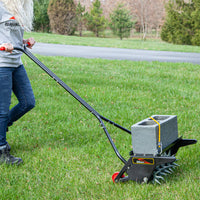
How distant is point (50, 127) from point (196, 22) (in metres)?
19.9

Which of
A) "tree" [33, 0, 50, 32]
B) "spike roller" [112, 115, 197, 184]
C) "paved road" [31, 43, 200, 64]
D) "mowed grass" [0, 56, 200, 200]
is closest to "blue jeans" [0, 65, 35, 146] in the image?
"mowed grass" [0, 56, 200, 200]

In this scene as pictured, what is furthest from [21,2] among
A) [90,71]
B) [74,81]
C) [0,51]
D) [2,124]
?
[90,71]

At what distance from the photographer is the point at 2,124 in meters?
3.41

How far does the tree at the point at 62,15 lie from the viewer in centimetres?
3262

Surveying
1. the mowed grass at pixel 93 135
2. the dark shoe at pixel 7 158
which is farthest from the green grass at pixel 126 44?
the dark shoe at pixel 7 158

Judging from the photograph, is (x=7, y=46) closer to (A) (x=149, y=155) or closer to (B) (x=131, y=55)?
(A) (x=149, y=155)

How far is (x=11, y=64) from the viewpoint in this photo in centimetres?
334

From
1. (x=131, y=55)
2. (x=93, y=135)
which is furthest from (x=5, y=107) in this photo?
(x=131, y=55)

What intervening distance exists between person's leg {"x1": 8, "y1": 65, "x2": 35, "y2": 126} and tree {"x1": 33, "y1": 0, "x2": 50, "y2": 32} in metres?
31.9

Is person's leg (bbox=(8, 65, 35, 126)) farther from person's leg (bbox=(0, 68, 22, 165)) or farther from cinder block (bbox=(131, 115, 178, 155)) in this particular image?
cinder block (bbox=(131, 115, 178, 155))

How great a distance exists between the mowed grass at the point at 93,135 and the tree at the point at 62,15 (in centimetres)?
2554

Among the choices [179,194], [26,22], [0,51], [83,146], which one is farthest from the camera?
[83,146]

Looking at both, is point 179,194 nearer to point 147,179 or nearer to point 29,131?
point 147,179

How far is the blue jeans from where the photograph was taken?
11.0ft
